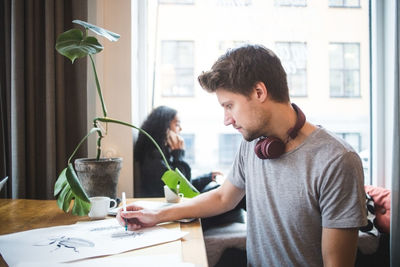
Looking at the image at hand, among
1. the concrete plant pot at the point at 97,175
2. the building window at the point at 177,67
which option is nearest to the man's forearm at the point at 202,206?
the concrete plant pot at the point at 97,175

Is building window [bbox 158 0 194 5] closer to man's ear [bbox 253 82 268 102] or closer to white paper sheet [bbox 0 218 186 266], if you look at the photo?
man's ear [bbox 253 82 268 102]

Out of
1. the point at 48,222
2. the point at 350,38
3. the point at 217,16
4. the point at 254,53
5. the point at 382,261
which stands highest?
the point at 217,16

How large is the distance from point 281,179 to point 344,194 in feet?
0.61

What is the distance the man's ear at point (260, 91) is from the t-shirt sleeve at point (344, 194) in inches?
10.8

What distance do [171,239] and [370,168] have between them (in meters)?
1.65

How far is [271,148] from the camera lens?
93 centimetres

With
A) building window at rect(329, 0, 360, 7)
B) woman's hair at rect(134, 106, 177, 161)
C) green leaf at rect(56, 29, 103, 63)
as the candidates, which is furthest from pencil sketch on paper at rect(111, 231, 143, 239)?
building window at rect(329, 0, 360, 7)

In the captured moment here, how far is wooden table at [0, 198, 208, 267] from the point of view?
2.55 ft

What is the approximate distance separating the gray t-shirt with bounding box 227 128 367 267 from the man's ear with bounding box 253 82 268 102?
182 millimetres

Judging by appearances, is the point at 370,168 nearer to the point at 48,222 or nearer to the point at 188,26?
the point at 188,26

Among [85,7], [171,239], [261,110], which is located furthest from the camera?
[85,7]

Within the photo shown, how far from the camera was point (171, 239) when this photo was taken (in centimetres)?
86

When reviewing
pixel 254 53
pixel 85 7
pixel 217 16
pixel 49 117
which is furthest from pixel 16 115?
pixel 217 16

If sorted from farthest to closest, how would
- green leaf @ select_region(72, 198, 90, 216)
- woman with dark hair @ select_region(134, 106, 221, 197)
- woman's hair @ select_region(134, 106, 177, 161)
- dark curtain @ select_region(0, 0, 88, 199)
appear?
woman's hair @ select_region(134, 106, 177, 161), woman with dark hair @ select_region(134, 106, 221, 197), dark curtain @ select_region(0, 0, 88, 199), green leaf @ select_region(72, 198, 90, 216)
